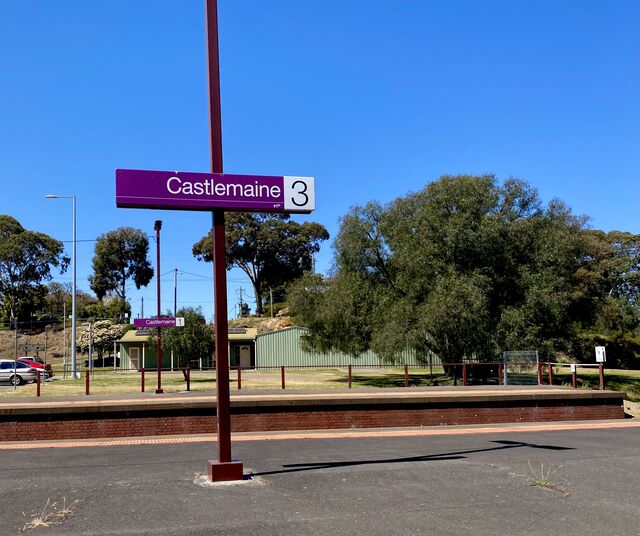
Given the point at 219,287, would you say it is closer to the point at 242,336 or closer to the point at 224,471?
the point at 224,471

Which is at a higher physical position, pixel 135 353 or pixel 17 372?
pixel 135 353

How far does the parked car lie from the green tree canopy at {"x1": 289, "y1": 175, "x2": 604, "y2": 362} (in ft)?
56.2

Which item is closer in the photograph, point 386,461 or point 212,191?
point 212,191

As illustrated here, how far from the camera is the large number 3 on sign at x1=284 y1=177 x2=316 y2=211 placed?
801 cm

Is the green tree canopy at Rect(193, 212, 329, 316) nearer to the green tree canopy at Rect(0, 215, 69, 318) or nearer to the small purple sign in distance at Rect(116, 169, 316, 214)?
the green tree canopy at Rect(0, 215, 69, 318)

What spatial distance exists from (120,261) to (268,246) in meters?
21.0

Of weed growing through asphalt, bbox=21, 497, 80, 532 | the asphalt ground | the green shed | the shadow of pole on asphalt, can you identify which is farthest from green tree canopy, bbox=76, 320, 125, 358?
weed growing through asphalt, bbox=21, 497, 80, 532

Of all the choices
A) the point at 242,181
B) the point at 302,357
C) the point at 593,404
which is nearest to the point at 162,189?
the point at 242,181

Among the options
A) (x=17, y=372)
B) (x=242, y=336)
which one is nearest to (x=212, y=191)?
(x=17, y=372)

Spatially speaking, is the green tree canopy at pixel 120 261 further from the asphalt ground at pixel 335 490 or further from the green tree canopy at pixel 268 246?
the asphalt ground at pixel 335 490

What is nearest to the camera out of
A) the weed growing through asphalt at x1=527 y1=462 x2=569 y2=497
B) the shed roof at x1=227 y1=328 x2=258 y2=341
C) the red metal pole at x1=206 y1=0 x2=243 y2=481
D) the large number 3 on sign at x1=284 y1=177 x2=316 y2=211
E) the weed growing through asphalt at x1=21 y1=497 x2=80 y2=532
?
the weed growing through asphalt at x1=21 y1=497 x2=80 y2=532

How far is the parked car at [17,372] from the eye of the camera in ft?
112

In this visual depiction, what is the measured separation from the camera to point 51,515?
5559 mm

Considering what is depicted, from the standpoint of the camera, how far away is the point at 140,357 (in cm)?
5281
